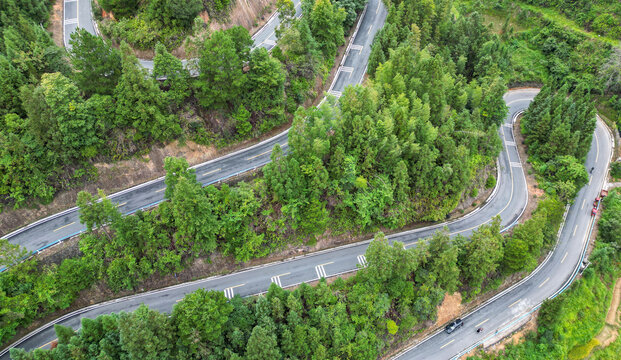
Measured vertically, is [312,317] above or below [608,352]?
above

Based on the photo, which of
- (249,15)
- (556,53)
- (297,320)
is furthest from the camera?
(556,53)

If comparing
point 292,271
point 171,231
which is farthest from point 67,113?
point 292,271

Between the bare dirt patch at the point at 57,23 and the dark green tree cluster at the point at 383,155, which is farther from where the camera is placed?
the bare dirt patch at the point at 57,23

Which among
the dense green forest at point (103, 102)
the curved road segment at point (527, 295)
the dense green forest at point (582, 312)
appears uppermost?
the dense green forest at point (103, 102)

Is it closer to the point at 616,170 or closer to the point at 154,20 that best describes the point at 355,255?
the point at 154,20

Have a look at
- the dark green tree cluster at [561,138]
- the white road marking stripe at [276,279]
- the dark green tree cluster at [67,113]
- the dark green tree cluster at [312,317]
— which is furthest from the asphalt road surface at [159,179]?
the dark green tree cluster at [561,138]

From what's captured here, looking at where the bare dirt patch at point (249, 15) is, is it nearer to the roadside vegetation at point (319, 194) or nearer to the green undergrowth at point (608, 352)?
the roadside vegetation at point (319, 194)
